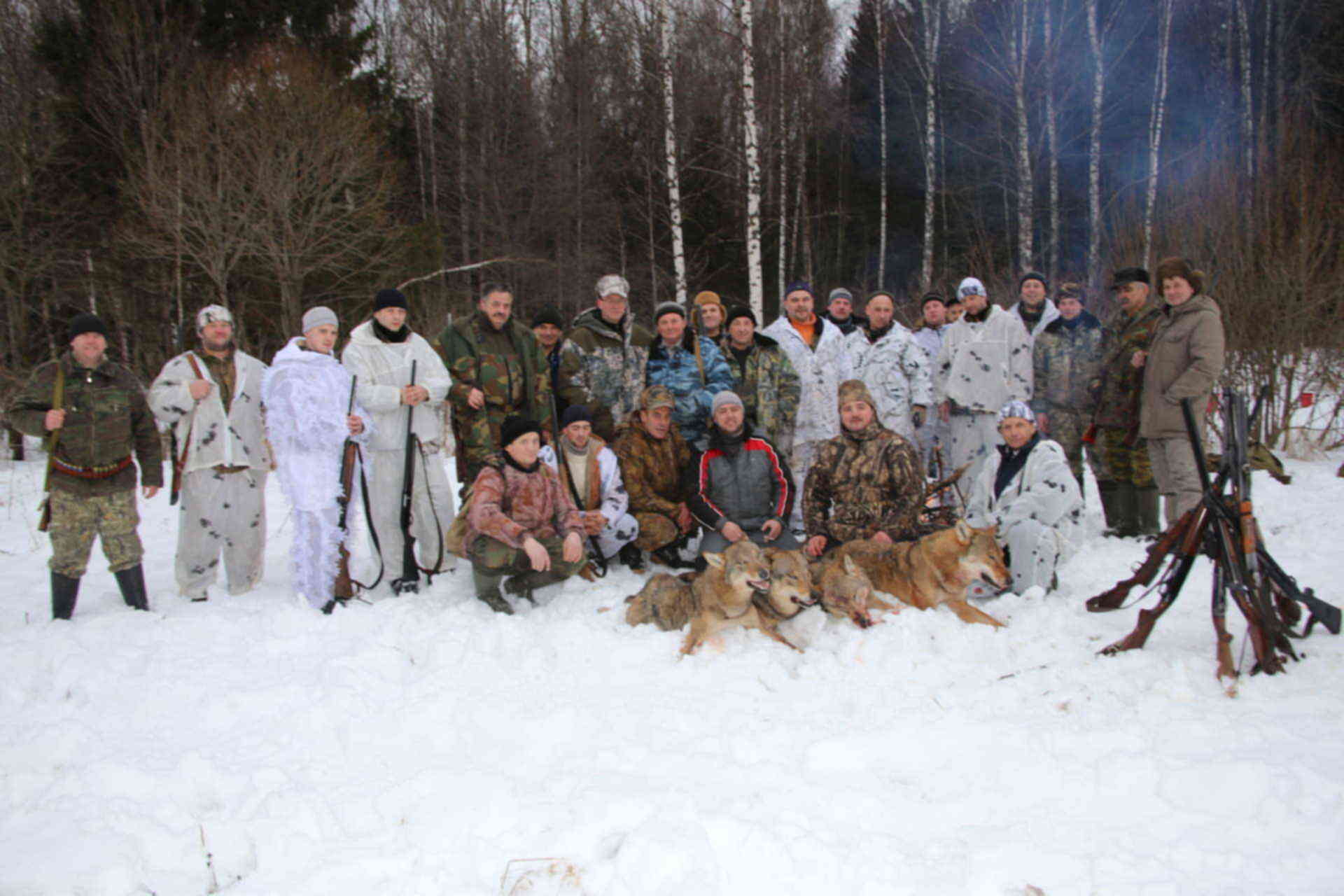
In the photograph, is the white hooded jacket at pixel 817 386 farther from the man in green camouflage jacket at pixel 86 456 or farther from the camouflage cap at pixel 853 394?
the man in green camouflage jacket at pixel 86 456

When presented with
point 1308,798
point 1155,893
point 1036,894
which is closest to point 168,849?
point 1036,894

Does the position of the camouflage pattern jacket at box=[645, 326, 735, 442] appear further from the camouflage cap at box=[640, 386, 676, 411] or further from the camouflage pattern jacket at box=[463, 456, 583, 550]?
the camouflage pattern jacket at box=[463, 456, 583, 550]

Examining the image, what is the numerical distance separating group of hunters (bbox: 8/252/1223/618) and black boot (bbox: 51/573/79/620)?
2 cm

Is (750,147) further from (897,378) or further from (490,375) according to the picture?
(490,375)

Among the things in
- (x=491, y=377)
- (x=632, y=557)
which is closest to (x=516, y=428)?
(x=491, y=377)

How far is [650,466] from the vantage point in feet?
17.4

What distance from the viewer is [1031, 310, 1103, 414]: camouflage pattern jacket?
6.16m

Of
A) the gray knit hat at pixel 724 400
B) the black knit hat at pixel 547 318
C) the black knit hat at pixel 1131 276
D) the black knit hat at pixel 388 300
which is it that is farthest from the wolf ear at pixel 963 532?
the black knit hat at pixel 388 300

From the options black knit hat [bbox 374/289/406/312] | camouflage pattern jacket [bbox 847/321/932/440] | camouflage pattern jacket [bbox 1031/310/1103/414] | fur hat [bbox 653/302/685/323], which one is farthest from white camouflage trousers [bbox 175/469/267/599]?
camouflage pattern jacket [bbox 1031/310/1103/414]

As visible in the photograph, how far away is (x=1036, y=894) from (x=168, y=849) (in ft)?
9.04

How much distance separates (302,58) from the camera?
44.2ft

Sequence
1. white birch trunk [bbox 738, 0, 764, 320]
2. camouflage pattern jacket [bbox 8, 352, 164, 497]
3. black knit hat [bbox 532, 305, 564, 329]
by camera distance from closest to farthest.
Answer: camouflage pattern jacket [bbox 8, 352, 164, 497], black knit hat [bbox 532, 305, 564, 329], white birch trunk [bbox 738, 0, 764, 320]

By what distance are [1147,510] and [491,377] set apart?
535 centimetres

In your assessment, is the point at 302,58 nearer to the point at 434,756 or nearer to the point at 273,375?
the point at 273,375
